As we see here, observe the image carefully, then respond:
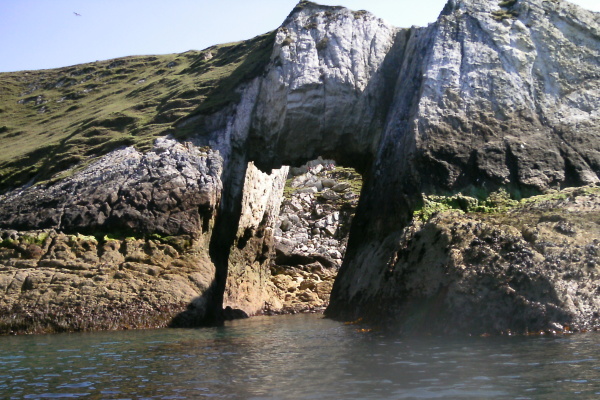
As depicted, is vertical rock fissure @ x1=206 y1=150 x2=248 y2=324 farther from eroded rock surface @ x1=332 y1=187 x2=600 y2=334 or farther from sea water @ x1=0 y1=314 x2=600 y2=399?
sea water @ x1=0 y1=314 x2=600 y2=399

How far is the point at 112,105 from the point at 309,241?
9.55 metres

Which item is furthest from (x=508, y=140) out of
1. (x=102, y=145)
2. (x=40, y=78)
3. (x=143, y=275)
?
(x=40, y=78)

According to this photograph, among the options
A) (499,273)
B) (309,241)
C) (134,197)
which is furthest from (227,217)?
(499,273)

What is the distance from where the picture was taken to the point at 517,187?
1723 cm

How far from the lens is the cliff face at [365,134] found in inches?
695

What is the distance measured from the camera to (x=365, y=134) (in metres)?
21.5

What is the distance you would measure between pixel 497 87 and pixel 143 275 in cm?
1027

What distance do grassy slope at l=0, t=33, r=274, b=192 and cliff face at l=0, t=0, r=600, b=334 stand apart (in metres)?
0.32

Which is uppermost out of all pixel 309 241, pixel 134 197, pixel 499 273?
pixel 134 197

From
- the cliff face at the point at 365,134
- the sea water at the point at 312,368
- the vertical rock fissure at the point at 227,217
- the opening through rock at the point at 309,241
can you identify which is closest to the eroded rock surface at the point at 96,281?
the cliff face at the point at 365,134

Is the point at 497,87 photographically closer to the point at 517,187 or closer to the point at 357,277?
the point at 517,187

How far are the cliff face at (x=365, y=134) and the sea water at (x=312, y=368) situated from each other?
3.40 metres

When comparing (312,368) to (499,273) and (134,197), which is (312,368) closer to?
(499,273)

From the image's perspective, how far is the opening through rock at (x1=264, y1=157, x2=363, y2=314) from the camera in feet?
84.9
